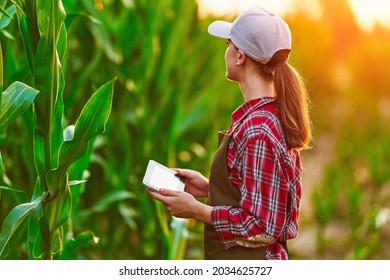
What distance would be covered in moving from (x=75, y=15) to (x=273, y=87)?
0.41 meters

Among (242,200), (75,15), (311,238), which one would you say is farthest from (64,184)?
(311,238)

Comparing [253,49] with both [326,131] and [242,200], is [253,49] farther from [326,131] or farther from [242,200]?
[326,131]

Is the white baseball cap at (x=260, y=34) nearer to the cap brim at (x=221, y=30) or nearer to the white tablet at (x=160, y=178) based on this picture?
the cap brim at (x=221, y=30)

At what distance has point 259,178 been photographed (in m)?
0.94

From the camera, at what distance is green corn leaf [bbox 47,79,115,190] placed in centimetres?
98

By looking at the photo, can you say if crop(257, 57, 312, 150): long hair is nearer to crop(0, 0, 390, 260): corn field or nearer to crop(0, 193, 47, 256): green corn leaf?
crop(0, 0, 390, 260): corn field

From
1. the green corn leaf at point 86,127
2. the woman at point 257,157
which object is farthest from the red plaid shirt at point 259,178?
the green corn leaf at point 86,127

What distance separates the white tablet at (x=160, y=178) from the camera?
3.24 feet

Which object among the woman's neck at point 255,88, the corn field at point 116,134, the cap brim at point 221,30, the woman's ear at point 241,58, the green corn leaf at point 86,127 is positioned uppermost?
the cap brim at point 221,30

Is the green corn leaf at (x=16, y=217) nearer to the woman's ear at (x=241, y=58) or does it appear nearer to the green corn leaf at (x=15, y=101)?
the green corn leaf at (x=15, y=101)

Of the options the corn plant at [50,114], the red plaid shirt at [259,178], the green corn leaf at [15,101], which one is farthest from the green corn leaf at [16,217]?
the red plaid shirt at [259,178]

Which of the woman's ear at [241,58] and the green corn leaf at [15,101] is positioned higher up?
the woman's ear at [241,58]

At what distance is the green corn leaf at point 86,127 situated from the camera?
0.98 meters

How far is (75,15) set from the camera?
4.16 feet
